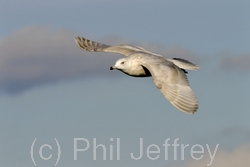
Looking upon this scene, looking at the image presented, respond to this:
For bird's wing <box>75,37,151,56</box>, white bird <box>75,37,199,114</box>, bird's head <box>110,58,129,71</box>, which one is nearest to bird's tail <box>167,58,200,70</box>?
white bird <box>75,37,199,114</box>

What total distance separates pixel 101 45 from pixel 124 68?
4.22 m

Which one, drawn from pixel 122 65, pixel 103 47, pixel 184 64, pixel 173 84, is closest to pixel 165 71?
pixel 173 84

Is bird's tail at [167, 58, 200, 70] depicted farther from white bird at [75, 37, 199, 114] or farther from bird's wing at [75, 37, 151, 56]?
bird's wing at [75, 37, 151, 56]

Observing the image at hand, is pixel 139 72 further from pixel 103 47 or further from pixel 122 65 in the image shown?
pixel 103 47

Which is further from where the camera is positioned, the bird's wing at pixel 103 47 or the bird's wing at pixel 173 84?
the bird's wing at pixel 103 47

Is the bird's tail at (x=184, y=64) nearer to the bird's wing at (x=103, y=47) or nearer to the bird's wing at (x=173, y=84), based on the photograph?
the bird's wing at (x=173, y=84)

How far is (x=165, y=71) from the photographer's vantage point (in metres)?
25.0

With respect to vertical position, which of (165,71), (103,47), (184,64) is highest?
(103,47)

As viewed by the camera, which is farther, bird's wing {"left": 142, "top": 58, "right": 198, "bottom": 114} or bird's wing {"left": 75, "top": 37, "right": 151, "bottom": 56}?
bird's wing {"left": 75, "top": 37, "right": 151, "bottom": 56}

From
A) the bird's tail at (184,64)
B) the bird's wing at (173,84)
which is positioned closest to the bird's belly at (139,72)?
the bird's wing at (173,84)

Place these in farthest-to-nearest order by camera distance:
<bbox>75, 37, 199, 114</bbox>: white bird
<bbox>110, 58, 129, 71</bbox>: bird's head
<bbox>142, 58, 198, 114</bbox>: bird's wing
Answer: <bbox>110, 58, 129, 71</bbox>: bird's head < <bbox>75, 37, 199, 114</bbox>: white bird < <bbox>142, 58, 198, 114</bbox>: bird's wing

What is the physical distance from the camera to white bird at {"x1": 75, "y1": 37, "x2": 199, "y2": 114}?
77.0 ft

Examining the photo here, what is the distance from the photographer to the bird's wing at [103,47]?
29.3 m

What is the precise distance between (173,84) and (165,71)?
0.67 m
